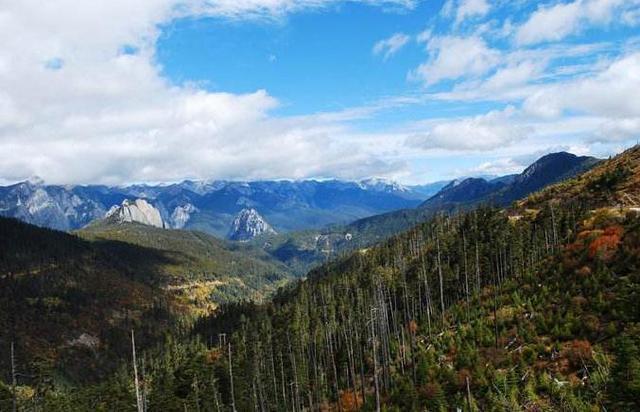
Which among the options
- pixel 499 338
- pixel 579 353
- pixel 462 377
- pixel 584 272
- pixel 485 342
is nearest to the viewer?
pixel 579 353

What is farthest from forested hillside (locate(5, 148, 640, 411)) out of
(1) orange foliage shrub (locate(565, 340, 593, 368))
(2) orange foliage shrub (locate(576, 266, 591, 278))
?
(2) orange foliage shrub (locate(576, 266, 591, 278))

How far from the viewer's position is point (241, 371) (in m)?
106

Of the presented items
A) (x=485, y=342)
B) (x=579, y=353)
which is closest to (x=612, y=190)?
(x=485, y=342)

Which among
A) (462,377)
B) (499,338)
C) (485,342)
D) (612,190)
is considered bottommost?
(462,377)

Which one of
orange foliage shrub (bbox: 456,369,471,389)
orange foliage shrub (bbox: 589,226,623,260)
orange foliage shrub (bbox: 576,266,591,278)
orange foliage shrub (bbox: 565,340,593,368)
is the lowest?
orange foliage shrub (bbox: 456,369,471,389)

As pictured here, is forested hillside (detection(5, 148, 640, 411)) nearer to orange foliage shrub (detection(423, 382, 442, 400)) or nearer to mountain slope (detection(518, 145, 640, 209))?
orange foliage shrub (detection(423, 382, 442, 400))

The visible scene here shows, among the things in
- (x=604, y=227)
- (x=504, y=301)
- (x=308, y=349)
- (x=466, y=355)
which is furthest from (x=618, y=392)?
(x=308, y=349)

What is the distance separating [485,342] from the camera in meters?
71.6

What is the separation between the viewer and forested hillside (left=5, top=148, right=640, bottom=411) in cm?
5334

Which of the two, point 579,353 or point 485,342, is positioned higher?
point 579,353

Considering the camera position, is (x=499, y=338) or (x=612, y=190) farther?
(x=612, y=190)

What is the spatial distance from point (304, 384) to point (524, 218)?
269 feet

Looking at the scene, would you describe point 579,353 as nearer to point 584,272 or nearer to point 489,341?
point 489,341

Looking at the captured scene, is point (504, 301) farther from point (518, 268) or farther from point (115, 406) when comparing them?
point (115, 406)
